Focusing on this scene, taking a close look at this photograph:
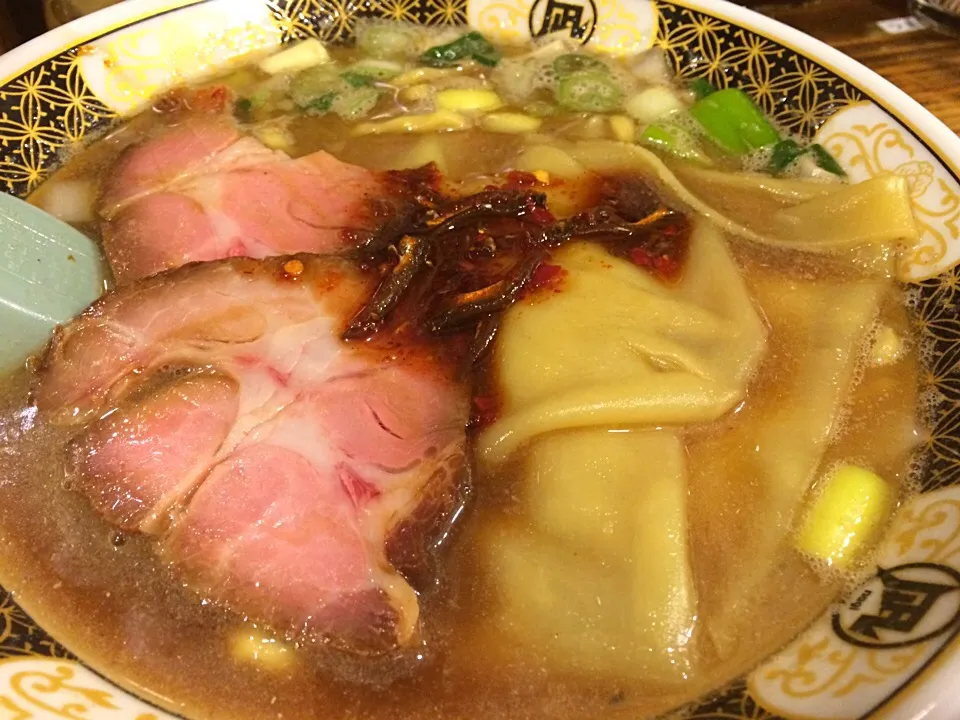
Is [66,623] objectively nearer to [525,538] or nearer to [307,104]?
[525,538]

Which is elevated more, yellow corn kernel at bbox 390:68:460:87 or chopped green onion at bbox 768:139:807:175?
yellow corn kernel at bbox 390:68:460:87

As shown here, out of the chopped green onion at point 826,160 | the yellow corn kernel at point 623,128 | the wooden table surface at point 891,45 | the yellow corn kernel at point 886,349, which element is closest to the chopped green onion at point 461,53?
the yellow corn kernel at point 623,128

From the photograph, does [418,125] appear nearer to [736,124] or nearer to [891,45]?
[736,124]

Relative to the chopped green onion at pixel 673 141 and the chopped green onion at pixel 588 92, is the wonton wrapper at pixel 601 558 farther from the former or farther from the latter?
the chopped green onion at pixel 588 92

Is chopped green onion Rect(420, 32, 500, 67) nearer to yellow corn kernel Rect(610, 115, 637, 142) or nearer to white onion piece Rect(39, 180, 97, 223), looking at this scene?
yellow corn kernel Rect(610, 115, 637, 142)

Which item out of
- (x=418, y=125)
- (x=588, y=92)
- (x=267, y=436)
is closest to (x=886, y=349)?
(x=588, y=92)

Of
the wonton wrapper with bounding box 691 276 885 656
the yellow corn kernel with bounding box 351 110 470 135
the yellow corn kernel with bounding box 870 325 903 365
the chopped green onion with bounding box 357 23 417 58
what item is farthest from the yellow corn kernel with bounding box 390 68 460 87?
the yellow corn kernel with bounding box 870 325 903 365
